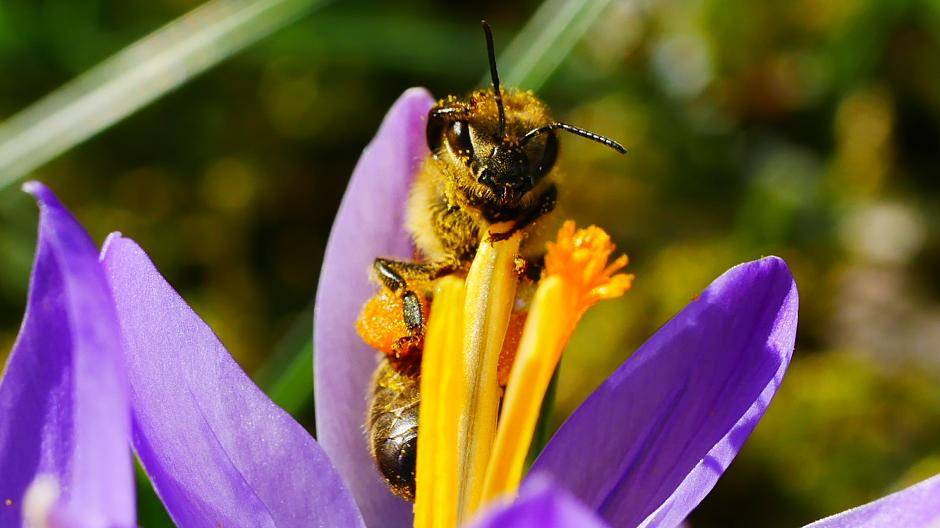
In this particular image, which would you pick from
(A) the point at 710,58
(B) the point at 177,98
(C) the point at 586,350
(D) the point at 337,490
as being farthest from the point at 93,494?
(A) the point at 710,58

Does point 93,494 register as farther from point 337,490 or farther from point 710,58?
point 710,58

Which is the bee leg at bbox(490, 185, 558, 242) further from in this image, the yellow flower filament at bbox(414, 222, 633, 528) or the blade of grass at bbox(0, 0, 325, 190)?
the blade of grass at bbox(0, 0, 325, 190)

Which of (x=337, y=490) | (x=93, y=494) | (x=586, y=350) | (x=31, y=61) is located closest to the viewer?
(x=93, y=494)

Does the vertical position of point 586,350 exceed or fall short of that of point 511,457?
it falls short

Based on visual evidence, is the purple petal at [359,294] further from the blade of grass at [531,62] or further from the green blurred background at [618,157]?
the green blurred background at [618,157]

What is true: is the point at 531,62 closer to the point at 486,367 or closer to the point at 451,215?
the point at 451,215

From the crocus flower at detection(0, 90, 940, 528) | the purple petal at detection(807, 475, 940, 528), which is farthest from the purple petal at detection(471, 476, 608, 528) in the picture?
the purple petal at detection(807, 475, 940, 528)

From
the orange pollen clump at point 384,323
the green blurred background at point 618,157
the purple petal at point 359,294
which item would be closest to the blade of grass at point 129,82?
the green blurred background at point 618,157
